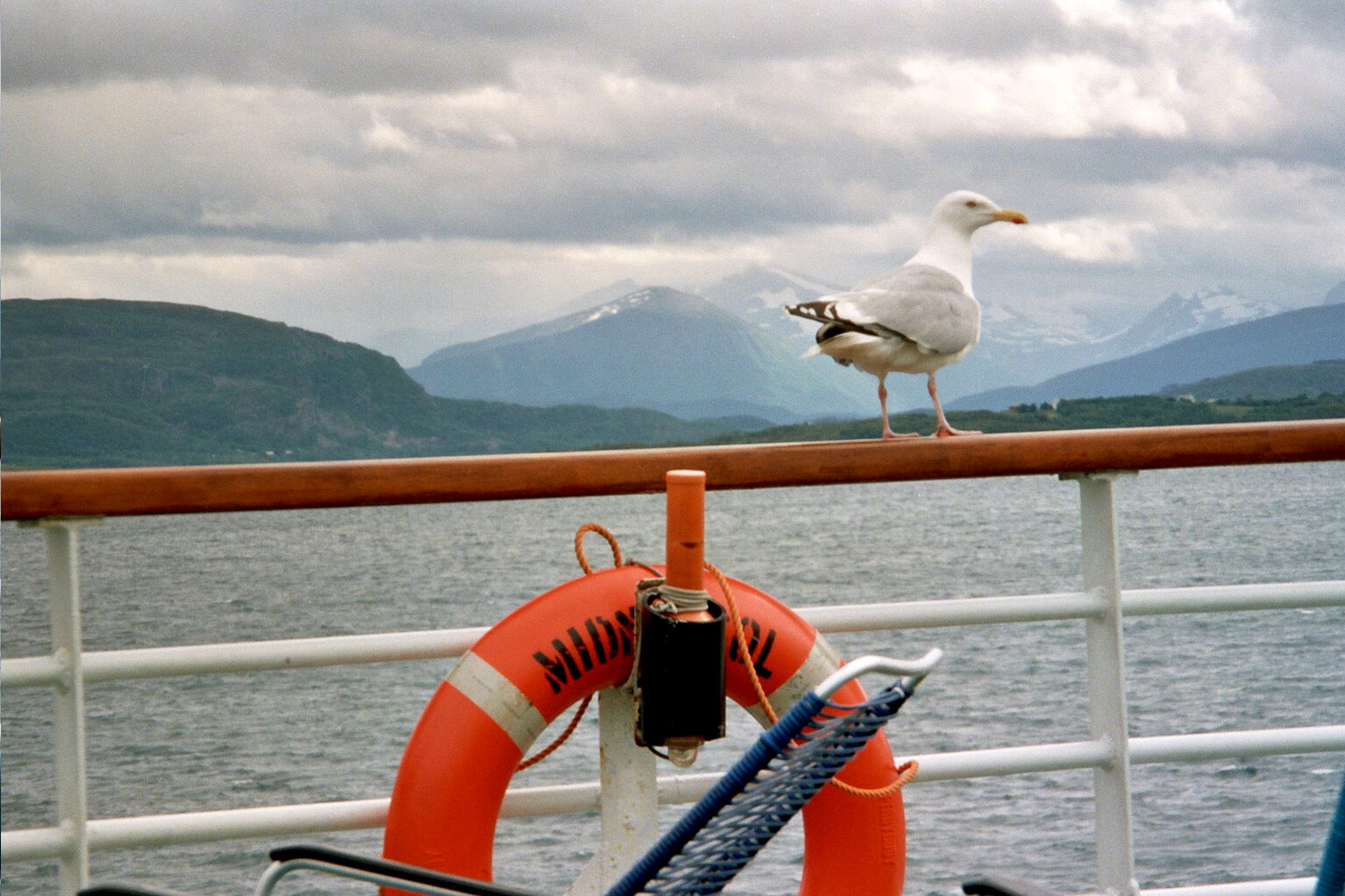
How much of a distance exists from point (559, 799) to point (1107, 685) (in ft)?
2.33

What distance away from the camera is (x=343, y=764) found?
17.4m

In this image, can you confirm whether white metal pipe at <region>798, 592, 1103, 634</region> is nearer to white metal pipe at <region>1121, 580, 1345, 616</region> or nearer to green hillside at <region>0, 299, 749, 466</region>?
white metal pipe at <region>1121, 580, 1345, 616</region>

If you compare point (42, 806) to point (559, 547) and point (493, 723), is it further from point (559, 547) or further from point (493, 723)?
point (559, 547)

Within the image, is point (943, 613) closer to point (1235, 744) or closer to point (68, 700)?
point (1235, 744)

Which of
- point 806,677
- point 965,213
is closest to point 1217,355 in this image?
point 965,213

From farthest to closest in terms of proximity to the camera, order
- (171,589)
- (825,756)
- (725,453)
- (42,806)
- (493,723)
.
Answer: (171,589), (42,806), (725,453), (493,723), (825,756)

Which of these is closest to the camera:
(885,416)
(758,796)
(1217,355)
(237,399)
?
(758,796)

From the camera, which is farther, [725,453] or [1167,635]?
[1167,635]

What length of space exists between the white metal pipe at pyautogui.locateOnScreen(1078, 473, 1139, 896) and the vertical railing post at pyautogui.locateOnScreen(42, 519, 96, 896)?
1182 millimetres

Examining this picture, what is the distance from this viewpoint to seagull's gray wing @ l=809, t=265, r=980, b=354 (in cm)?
206

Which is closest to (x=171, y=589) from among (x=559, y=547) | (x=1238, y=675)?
(x=559, y=547)

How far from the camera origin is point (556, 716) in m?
1.49

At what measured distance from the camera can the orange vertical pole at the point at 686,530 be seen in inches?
55.7

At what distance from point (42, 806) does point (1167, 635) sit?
19.3 meters
